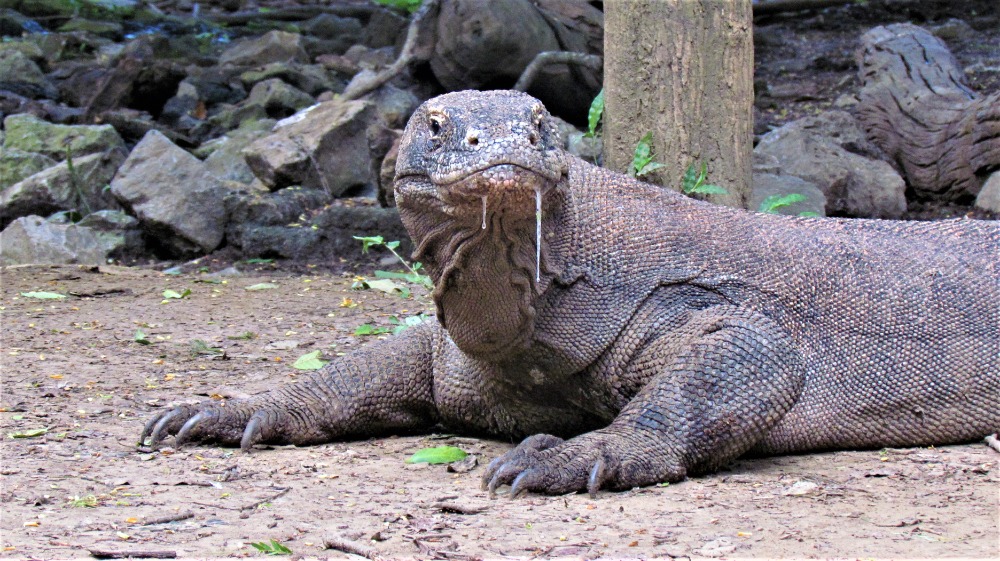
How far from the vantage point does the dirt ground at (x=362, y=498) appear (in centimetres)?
287

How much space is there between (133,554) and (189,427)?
1.30 meters

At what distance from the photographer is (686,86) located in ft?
18.5

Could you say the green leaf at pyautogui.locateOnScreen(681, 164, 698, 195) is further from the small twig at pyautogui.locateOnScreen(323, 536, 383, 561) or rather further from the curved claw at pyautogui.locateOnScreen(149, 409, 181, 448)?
the small twig at pyautogui.locateOnScreen(323, 536, 383, 561)

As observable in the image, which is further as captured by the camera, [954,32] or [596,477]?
[954,32]

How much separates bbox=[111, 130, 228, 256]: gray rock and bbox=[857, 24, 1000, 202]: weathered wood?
5.02m

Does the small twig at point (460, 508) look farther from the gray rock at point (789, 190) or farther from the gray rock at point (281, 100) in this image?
the gray rock at point (281, 100)

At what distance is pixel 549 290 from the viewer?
3.80m

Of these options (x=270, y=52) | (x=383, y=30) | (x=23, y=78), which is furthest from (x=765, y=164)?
(x=23, y=78)

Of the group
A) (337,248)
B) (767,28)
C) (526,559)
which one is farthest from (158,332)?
(767,28)

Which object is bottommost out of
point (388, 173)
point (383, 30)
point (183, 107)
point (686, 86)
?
point (388, 173)

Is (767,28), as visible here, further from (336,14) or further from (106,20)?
(106,20)

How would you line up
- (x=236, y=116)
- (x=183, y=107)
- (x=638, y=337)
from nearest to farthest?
(x=638, y=337) < (x=236, y=116) < (x=183, y=107)

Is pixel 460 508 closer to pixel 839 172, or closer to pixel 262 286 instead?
pixel 262 286

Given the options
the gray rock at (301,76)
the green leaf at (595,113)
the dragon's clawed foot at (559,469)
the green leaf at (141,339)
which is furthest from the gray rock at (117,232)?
the dragon's clawed foot at (559,469)
